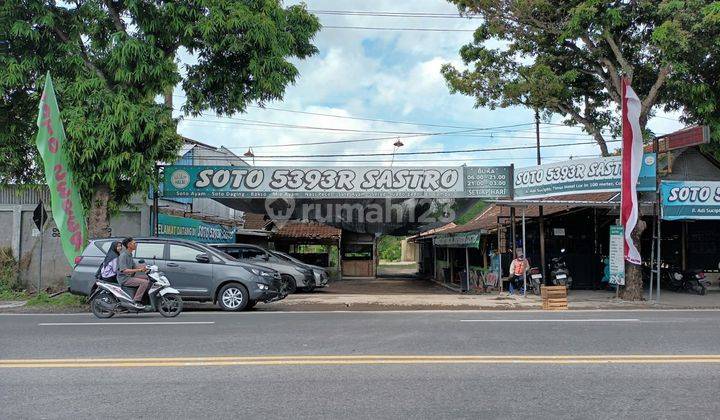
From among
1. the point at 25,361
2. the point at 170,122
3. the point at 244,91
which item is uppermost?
the point at 244,91

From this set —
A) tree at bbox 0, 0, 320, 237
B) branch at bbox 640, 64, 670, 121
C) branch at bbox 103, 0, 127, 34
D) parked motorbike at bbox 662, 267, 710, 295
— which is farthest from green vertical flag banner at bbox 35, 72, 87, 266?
parked motorbike at bbox 662, 267, 710, 295

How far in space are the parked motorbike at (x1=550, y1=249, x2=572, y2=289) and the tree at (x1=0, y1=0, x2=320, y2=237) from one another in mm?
9411

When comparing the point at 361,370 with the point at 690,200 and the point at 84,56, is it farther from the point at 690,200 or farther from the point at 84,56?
Result: the point at 690,200

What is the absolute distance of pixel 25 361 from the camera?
720 cm

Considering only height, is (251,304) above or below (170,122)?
below

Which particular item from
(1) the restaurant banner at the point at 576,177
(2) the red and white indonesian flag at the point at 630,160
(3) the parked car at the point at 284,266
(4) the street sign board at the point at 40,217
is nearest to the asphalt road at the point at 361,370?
(2) the red and white indonesian flag at the point at 630,160

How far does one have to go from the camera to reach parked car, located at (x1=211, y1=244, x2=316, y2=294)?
61.3 feet

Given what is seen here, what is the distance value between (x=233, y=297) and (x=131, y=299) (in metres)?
2.23

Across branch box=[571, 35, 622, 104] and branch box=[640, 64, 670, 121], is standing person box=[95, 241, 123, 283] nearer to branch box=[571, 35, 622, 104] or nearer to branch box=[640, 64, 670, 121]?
branch box=[571, 35, 622, 104]

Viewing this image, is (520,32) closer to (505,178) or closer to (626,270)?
(505,178)

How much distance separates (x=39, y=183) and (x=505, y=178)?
44.0 feet

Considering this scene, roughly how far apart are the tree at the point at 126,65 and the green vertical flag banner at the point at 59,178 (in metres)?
0.30

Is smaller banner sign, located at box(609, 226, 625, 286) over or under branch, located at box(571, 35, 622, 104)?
under

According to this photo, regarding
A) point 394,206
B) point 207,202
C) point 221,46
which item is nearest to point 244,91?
point 221,46
